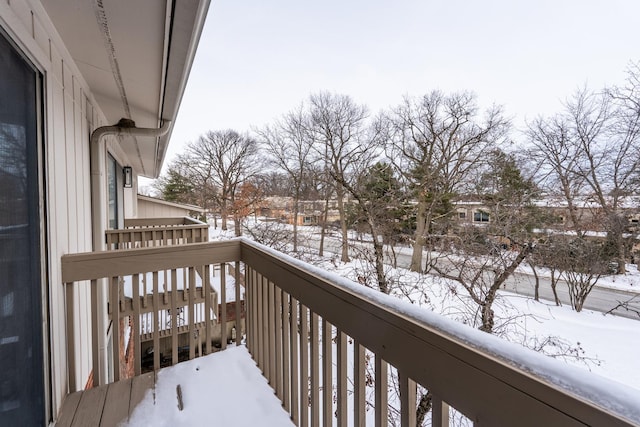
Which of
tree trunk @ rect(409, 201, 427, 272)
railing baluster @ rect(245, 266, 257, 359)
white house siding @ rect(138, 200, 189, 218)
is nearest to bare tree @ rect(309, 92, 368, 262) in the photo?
tree trunk @ rect(409, 201, 427, 272)

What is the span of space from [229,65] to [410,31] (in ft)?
22.0

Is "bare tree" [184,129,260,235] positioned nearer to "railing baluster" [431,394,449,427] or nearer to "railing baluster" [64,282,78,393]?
"railing baluster" [64,282,78,393]

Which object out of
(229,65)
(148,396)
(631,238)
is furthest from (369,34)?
(148,396)

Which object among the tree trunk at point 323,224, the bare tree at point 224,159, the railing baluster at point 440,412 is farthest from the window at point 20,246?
the bare tree at point 224,159

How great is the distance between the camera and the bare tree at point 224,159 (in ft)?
58.0

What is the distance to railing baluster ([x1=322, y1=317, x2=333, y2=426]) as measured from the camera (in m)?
1.32

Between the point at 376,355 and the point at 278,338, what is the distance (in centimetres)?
95

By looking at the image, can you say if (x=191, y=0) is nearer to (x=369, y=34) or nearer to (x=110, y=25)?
(x=110, y=25)

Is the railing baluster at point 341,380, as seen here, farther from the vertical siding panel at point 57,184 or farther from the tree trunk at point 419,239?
the tree trunk at point 419,239

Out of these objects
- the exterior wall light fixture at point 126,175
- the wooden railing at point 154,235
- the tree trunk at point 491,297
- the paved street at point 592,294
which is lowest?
the paved street at point 592,294

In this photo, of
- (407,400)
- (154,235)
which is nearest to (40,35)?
(407,400)

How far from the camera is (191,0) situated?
1.38 meters

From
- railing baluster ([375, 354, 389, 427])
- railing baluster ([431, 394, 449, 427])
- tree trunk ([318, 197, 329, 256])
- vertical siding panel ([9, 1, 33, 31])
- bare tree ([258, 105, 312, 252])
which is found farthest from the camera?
bare tree ([258, 105, 312, 252])

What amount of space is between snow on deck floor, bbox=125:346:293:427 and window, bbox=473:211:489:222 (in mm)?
6956
